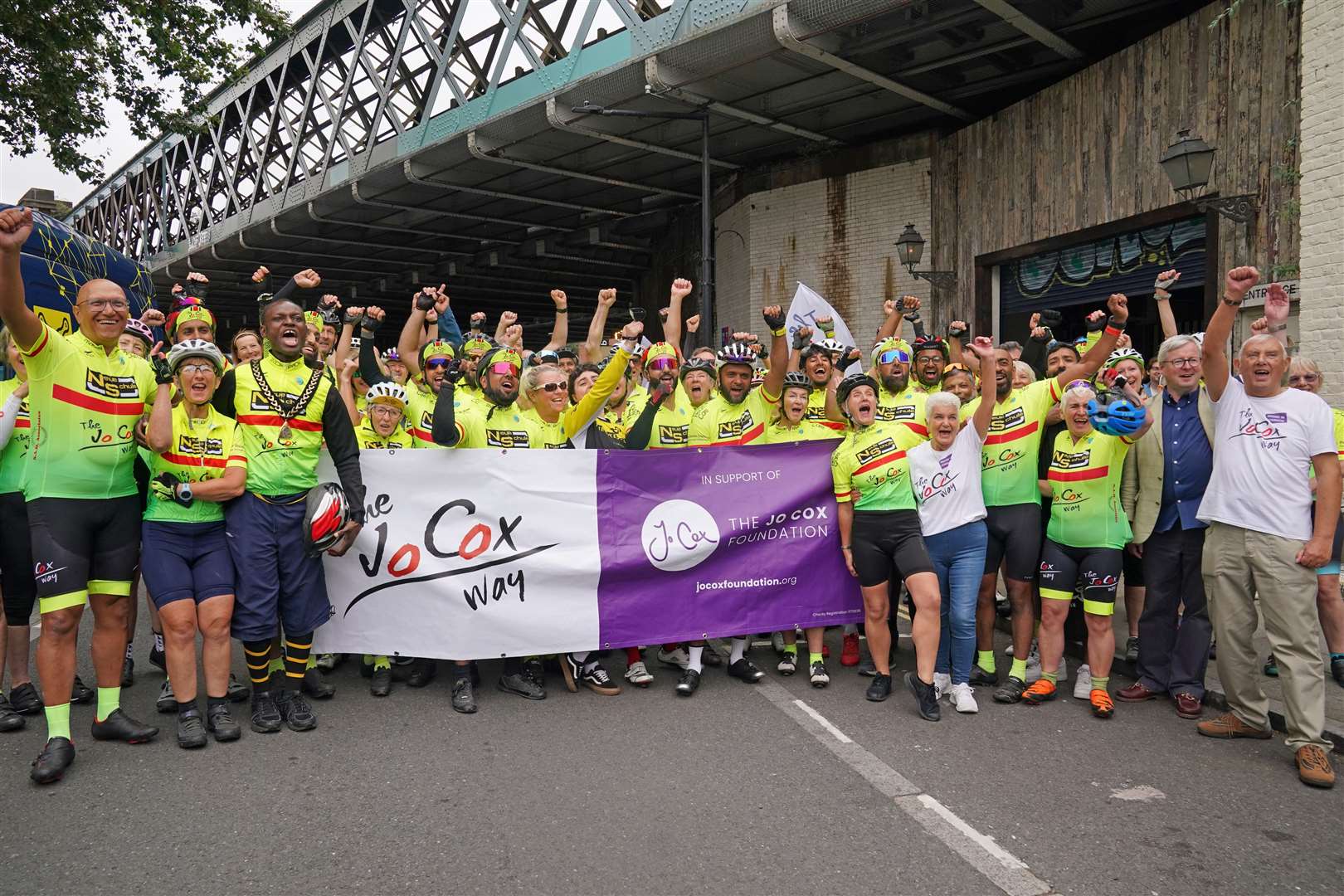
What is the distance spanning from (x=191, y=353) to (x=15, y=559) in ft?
5.34

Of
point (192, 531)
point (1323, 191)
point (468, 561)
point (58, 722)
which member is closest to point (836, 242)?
point (1323, 191)

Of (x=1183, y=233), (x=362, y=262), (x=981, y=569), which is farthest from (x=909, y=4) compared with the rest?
(x=362, y=262)

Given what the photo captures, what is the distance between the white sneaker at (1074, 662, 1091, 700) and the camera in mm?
5292

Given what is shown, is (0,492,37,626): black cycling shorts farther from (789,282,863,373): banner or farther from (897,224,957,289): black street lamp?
(897,224,957,289): black street lamp

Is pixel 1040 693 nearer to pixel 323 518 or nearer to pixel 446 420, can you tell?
pixel 446 420

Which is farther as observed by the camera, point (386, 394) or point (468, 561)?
point (386, 394)

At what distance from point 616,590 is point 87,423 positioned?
9.88 ft

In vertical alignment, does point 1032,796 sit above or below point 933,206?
below

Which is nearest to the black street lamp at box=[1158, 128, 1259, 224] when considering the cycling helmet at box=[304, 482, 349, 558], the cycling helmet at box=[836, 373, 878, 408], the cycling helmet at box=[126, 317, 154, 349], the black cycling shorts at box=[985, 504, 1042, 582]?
the black cycling shorts at box=[985, 504, 1042, 582]

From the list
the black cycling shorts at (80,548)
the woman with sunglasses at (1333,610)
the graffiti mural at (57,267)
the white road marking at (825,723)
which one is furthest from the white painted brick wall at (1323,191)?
the graffiti mural at (57,267)

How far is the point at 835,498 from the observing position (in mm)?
5973

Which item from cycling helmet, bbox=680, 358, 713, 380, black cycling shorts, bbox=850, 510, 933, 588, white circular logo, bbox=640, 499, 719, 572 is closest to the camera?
black cycling shorts, bbox=850, 510, 933, 588

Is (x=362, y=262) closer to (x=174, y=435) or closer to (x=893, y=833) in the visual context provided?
(x=174, y=435)

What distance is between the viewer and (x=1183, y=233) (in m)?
10.4
